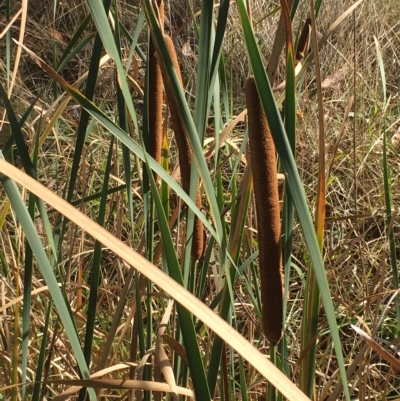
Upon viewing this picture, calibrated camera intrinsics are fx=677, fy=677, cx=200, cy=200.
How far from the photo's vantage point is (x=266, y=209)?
0.52 meters

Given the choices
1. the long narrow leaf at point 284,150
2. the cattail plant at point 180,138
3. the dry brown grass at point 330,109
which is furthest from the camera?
the dry brown grass at point 330,109

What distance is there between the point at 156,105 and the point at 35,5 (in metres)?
3.04

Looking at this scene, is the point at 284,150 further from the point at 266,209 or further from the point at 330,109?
the point at 330,109

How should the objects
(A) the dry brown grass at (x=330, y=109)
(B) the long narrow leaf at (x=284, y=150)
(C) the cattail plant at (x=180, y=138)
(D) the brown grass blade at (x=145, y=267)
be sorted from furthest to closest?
1. (A) the dry brown grass at (x=330, y=109)
2. (C) the cattail plant at (x=180, y=138)
3. (B) the long narrow leaf at (x=284, y=150)
4. (D) the brown grass blade at (x=145, y=267)

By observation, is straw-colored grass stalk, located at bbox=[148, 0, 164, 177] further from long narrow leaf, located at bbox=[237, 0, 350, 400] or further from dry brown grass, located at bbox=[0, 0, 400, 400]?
dry brown grass, located at bbox=[0, 0, 400, 400]

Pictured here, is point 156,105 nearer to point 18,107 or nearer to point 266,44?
point 18,107

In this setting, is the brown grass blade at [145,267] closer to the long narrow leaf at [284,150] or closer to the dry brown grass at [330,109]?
the long narrow leaf at [284,150]

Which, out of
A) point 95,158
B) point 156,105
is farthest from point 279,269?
point 95,158

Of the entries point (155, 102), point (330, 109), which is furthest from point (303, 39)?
point (330, 109)

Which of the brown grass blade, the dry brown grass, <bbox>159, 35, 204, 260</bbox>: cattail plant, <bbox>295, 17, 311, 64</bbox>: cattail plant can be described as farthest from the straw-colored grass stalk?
the dry brown grass

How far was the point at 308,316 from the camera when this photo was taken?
649 millimetres

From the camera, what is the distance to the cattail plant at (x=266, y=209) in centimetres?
50

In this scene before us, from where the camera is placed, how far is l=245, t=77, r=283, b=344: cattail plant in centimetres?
50

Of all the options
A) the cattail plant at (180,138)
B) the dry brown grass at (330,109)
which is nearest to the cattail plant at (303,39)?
the cattail plant at (180,138)
